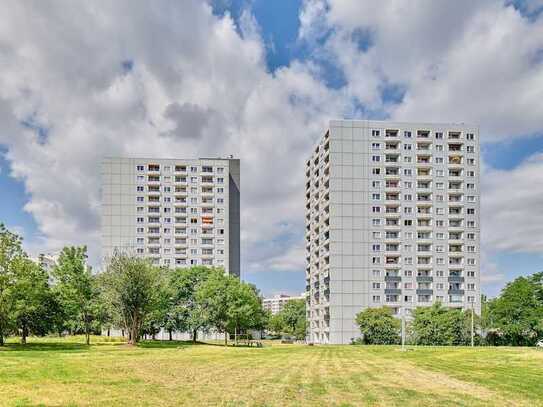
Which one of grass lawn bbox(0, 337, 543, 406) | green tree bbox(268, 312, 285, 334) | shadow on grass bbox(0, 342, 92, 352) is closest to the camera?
grass lawn bbox(0, 337, 543, 406)

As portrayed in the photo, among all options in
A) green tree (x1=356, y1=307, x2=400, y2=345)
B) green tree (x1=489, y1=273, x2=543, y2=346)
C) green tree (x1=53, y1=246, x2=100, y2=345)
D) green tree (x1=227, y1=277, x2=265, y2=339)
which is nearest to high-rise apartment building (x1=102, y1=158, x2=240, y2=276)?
green tree (x1=356, y1=307, x2=400, y2=345)

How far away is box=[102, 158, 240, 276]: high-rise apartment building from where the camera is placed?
137 metres

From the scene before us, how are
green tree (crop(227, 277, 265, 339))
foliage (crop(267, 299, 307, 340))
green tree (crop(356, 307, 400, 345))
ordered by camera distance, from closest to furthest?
green tree (crop(227, 277, 265, 339)) → green tree (crop(356, 307, 400, 345)) → foliage (crop(267, 299, 307, 340))

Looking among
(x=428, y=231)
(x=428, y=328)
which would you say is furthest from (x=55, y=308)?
(x=428, y=231)

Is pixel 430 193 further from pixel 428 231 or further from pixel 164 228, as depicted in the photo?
pixel 164 228

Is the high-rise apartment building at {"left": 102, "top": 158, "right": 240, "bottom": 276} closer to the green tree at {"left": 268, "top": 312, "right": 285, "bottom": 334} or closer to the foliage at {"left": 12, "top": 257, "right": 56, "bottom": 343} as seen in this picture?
the green tree at {"left": 268, "top": 312, "right": 285, "bottom": 334}

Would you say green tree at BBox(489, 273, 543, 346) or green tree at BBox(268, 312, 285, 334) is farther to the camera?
green tree at BBox(268, 312, 285, 334)

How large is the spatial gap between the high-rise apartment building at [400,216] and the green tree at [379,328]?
39.6 feet

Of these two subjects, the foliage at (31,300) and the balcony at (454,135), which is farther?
the balcony at (454,135)

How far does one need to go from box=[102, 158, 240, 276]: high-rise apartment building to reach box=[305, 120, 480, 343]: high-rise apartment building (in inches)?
1377

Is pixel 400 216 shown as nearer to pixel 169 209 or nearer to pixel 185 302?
pixel 185 302

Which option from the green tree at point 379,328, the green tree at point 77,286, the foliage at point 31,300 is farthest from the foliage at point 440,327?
the foliage at point 31,300

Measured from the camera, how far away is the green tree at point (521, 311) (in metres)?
84.8

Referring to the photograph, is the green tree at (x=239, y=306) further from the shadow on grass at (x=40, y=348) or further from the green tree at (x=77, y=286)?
the shadow on grass at (x=40, y=348)
